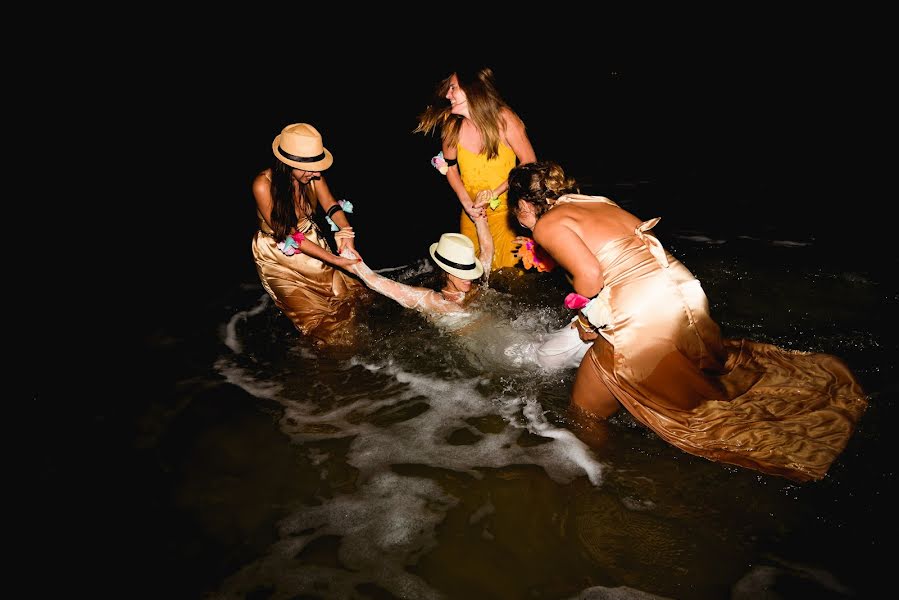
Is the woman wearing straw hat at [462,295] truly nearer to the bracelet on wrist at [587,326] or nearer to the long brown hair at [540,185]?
the bracelet on wrist at [587,326]

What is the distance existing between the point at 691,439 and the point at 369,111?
50.5 ft

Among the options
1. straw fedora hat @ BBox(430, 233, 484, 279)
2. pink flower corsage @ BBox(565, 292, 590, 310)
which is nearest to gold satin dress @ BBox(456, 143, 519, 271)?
straw fedora hat @ BBox(430, 233, 484, 279)

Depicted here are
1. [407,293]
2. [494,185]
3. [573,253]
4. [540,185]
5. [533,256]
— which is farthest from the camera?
[494,185]

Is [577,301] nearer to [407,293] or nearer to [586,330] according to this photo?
[586,330]

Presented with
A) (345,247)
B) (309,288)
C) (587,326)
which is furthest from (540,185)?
(309,288)

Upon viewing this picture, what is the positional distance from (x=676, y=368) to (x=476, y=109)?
2.69 metres

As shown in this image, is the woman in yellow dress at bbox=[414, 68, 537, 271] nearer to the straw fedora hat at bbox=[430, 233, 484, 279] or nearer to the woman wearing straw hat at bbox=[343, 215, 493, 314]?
the woman wearing straw hat at bbox=[343, 215, 493, 314]

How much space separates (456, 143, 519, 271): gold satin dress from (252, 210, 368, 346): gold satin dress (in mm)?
1401

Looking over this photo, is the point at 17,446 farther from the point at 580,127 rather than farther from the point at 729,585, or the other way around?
the point at 580,127

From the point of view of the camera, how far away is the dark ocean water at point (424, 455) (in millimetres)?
2887

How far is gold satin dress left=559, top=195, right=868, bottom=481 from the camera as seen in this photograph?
2.91 meters

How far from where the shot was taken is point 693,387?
298 centimetres

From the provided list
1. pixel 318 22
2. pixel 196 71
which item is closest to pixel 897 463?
pixel 196 71

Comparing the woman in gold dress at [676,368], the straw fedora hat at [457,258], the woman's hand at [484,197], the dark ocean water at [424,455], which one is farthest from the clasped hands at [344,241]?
the woman in gold dress at [676,368]
